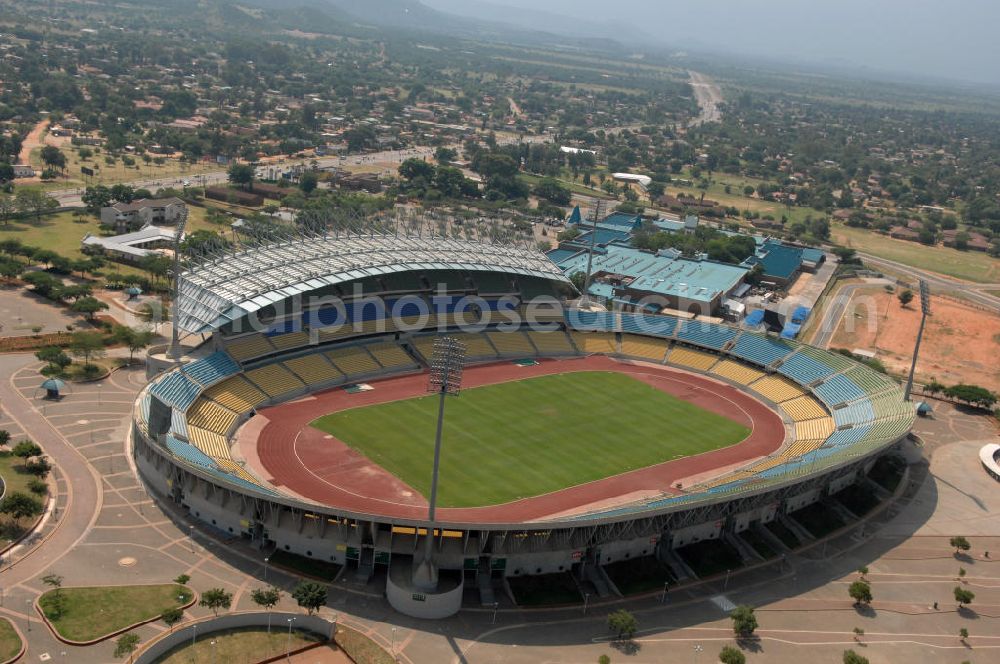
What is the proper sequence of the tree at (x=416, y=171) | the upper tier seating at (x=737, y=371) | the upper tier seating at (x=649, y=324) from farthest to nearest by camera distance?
the tree at (x=416, y=171) → the upper tier seating at (x=649, y=324) → the upper tier seating at (x=737, y=371)

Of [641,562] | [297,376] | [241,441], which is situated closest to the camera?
[641,562]

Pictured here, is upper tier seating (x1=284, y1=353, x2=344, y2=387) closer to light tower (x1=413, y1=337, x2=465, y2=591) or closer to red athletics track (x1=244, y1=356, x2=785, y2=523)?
red athletics track (x1=244, y1=356, x2=785, y2=523)

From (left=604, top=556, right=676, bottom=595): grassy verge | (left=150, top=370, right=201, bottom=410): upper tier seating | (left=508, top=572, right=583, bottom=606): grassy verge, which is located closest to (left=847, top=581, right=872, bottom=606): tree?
(left=604, top=556, right=676, bottom=595): grassy verge

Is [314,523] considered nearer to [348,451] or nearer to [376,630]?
[376,630]

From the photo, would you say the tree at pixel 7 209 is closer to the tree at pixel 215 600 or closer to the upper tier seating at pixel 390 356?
the upper tier seating at pixel 390 356

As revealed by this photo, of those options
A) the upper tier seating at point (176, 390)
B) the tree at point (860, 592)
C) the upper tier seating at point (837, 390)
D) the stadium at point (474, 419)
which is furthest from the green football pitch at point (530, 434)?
the tree at point (860, 592)

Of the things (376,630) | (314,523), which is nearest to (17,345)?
(314,523)

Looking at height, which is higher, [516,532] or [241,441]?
[516,532]
